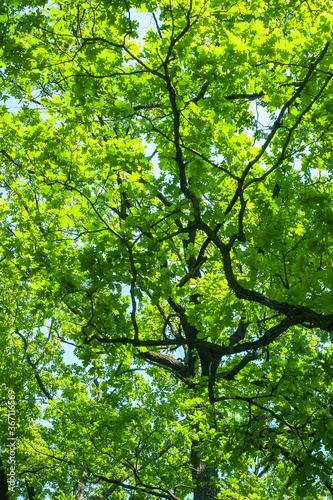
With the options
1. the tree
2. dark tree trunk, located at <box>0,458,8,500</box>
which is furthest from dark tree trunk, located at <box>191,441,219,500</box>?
dark tree trunk, located at <box>0,458,8,500</box>

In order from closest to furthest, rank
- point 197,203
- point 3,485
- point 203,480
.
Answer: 1. point 197,203
2. point 203,480
3. point 3,485

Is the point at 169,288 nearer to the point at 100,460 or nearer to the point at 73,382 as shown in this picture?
the point at 100,460

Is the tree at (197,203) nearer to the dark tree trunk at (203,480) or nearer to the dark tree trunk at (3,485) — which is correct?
the dark tree trunk at (203,480)

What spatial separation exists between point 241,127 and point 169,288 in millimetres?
5331

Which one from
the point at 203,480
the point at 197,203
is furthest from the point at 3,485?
the point at 197,203

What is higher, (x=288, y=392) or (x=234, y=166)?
(x=234, y=166)

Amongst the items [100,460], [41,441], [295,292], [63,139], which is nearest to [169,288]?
[295,292]

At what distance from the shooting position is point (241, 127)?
9.02 meters

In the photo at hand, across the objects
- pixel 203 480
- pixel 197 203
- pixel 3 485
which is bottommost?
pixel 203 480

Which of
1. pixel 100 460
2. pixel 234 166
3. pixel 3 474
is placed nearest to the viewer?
pixel 234 166

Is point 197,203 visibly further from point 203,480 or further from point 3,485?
point 3,485

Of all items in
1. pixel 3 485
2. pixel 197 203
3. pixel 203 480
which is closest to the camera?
pixel 197 203

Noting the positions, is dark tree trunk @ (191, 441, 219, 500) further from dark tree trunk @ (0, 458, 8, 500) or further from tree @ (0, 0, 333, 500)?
dark tree trunk @ (0, 458, 8, 500)

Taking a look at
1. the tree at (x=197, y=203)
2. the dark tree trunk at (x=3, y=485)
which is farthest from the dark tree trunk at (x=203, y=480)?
the dark tree trunk at (x=3, y=485)
